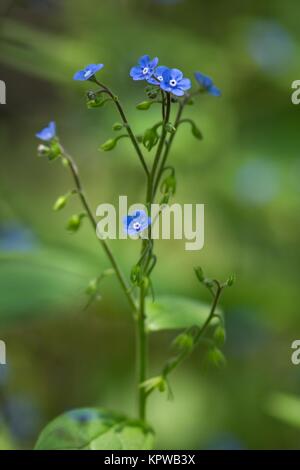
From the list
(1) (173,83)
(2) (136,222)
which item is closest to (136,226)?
(2) (136,222)

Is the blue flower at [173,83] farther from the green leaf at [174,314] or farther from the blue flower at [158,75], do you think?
the green leaf at [174,314]

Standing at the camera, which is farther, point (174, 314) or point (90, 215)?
point (174, 314)

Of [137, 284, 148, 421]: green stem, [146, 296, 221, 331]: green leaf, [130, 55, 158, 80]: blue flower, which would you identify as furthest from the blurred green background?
[130, 55, 158, 80]: blue flower

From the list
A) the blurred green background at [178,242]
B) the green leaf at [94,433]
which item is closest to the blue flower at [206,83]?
the green leaf at [94,433]

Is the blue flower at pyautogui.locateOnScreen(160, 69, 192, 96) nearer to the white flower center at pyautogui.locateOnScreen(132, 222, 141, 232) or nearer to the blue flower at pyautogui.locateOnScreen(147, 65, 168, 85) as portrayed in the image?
the blue flower at pyautogui.locateOnScreen(147, 65, 168, 85)

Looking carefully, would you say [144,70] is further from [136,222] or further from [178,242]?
[178,242]
